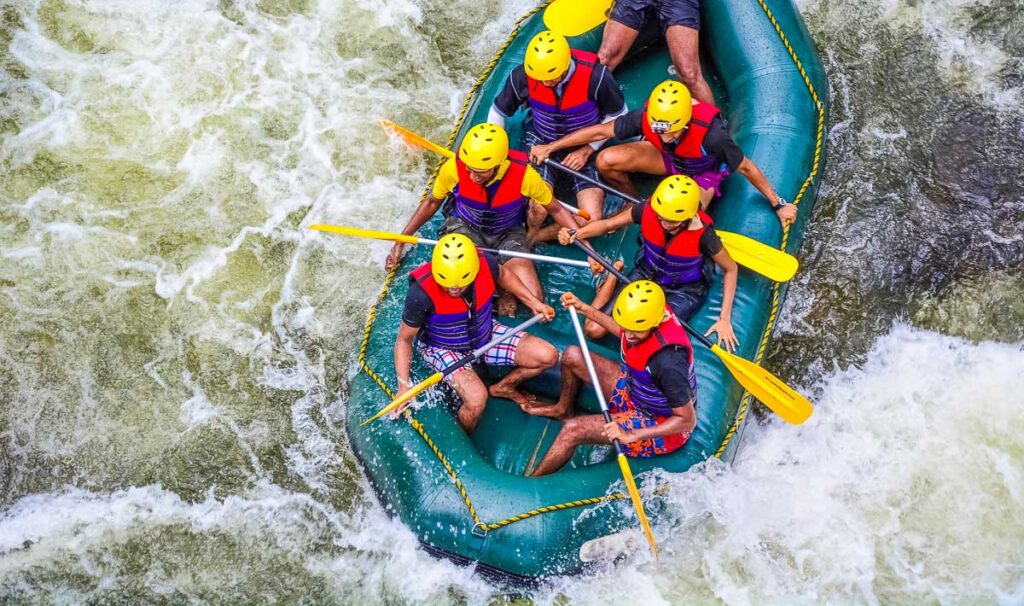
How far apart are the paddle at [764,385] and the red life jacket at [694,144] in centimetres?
66

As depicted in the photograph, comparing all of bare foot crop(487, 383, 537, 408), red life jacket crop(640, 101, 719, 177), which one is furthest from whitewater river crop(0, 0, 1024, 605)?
red life jacket crop(640, 101, 719, 177)

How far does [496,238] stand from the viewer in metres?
5.06

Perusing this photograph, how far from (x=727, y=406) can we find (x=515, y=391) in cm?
97

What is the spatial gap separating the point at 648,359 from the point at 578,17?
2.42 meters

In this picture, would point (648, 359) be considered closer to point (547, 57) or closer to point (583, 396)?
point (583, 396)

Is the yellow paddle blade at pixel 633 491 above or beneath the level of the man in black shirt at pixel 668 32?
beneath

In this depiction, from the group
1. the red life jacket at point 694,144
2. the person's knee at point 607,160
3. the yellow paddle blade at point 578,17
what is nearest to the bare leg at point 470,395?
the person's knee at point 607,160

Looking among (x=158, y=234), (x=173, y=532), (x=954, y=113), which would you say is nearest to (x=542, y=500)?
(x=173, y=532)

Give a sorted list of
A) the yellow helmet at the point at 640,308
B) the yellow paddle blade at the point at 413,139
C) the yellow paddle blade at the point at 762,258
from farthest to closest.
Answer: the yellow paddle blade at the point at 413,139, the yellow paddle blade at the point at 762,258, the yellow helmet at the point at 640,308

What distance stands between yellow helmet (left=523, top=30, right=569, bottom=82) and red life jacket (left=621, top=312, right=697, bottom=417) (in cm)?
143

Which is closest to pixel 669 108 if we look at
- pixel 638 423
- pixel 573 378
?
pixel 573 378

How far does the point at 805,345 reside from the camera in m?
5.68

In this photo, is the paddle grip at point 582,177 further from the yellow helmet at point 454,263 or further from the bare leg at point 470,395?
the bare leg at point 470,395

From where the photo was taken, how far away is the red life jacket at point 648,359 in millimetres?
Answer: 4211
